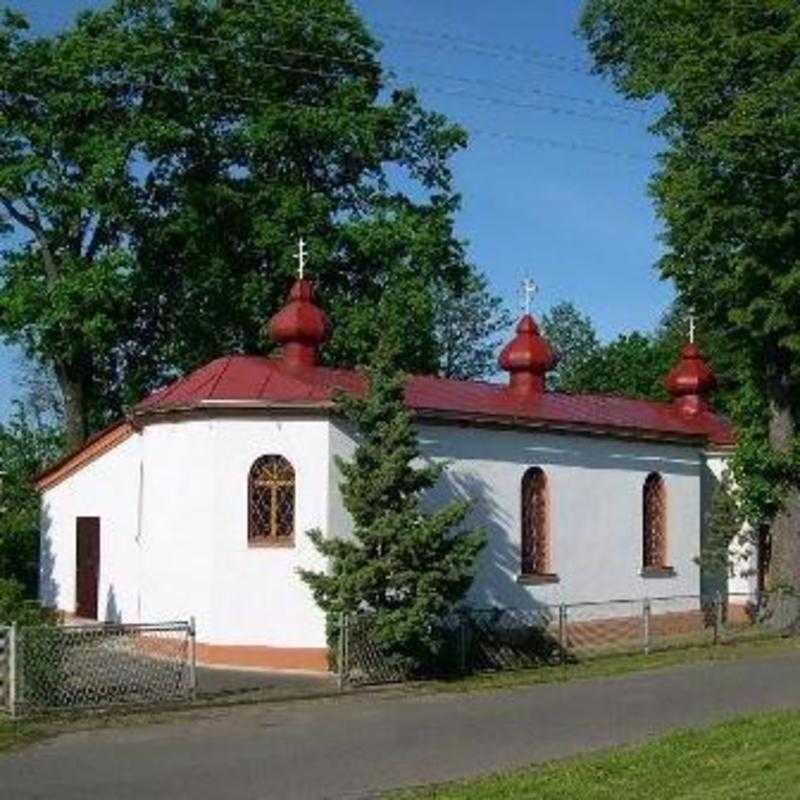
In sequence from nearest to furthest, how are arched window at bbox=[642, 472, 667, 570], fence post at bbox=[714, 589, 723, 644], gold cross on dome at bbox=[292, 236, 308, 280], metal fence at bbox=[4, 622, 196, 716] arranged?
1. metal fence at bbox=[4, 622, 196, 716]
2. gold cross on dome at bbox=[292, 236, 308, 280]
3. fence post at bbox=[714, 589, 723, 644]
4. arched window at bbox=[642, 472, 667, 570]

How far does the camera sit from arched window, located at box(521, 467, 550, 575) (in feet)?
81.8

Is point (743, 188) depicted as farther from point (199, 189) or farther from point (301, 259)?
point (199, 189)

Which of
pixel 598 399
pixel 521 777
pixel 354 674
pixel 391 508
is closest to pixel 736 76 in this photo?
pixel 598 399

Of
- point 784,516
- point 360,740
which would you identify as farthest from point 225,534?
point 784,516

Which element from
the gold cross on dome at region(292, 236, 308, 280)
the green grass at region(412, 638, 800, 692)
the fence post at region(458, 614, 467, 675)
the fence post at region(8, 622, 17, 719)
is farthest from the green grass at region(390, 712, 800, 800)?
the gold cross on dome at region(292, 236, 308, 280)

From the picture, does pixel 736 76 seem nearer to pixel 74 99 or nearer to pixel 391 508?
pixel 391 508

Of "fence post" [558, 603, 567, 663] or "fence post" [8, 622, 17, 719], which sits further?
"fence post" [558, 603, 567, 663]

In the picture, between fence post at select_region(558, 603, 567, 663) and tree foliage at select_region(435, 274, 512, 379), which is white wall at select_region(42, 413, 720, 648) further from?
tree foliage at select_region(435, 274, 512, 379)

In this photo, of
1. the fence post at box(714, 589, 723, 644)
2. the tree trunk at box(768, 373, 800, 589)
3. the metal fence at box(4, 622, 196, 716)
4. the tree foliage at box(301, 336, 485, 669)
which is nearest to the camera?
the metal fence at box(4, 622, 196, 716)

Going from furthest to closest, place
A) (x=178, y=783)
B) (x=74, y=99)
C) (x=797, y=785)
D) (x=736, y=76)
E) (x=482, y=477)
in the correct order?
1. (x=74, y=99)
2. (x=736, y=76)
3. (x=482, y=477)
4. (x=178, y=783)
5. (x=797, y=785)

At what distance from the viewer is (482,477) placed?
23891 millimetres

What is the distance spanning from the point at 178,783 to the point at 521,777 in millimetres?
2992

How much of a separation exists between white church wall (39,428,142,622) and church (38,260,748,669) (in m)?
0.04

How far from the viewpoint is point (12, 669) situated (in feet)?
51.9
